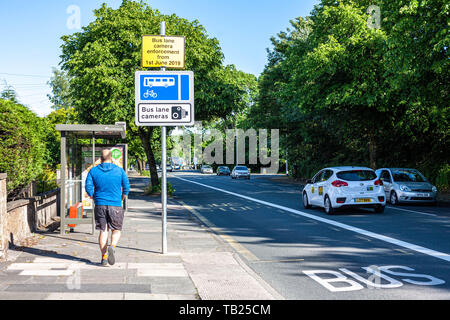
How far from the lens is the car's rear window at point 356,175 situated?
1480 centimetres

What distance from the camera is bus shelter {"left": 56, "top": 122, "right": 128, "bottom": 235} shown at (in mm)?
10320

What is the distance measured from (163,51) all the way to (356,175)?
856cm

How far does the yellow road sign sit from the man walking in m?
2.04

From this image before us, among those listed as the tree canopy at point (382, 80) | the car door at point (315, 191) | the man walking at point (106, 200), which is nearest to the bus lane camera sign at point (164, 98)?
the man walking at point (106, 200)

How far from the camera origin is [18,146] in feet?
31.1

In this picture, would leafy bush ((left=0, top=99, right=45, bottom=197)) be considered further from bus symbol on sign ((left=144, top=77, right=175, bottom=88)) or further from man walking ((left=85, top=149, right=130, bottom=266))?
bus symbol on sign ((left=144, top=77, right=175, bottom=88))

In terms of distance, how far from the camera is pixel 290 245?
30.7 ft

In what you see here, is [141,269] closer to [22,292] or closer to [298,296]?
[22,292]

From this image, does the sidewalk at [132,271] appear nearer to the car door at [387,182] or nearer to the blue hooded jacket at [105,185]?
the blue hooded jacket at [105,185]

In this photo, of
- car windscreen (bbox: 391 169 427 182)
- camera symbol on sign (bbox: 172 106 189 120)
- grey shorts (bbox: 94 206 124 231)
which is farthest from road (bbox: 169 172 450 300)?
car windscreen (bbox: 391 169 427 182)

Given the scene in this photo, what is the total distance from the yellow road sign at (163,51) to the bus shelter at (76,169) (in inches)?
111

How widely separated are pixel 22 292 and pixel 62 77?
252 feet

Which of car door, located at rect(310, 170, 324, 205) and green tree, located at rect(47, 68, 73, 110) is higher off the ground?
green tree, located at rect(47, 68, 73, 110)

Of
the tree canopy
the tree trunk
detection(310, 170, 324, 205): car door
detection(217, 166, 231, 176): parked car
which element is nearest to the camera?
detection(310, 170, 324, 205): car door
